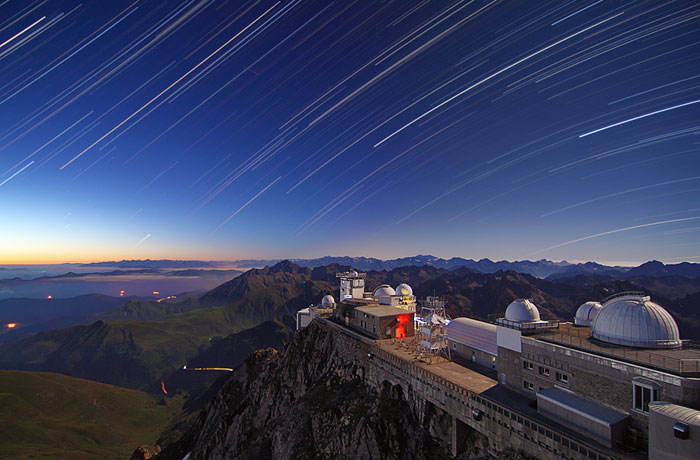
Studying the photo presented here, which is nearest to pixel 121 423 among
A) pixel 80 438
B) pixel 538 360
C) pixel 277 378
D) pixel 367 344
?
pixel 80 438

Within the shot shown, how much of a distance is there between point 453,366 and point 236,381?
5635cm

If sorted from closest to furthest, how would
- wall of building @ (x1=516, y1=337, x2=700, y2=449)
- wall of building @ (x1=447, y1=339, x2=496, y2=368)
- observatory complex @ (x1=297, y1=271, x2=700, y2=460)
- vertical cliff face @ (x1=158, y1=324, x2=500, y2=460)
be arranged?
observatory complex @ (x1=297, y1=271, x2=700, y2=460)
wall of building @ (x1=516, y1=337, x2=700, y2=449)
vertical cliff face @ (x1=158, y1=324, x2=500, y2=460)
wall of building @ (x1=447, y1=339, x2=496, y2=368)

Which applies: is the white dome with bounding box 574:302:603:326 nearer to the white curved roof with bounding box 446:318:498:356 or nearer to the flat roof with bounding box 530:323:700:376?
the flat roof with bounding box 530:323:700:376

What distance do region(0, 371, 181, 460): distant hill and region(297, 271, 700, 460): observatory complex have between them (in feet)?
430

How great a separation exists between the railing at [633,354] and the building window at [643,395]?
150 cm

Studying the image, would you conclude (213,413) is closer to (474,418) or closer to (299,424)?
(299,424)

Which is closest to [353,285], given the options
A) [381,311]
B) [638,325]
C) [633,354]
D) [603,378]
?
[381,311]

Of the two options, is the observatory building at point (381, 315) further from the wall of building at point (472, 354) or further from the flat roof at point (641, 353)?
the flat roof at point (641, 353)

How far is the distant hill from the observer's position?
10069 cm

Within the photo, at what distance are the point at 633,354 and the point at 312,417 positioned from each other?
3403 centimetres

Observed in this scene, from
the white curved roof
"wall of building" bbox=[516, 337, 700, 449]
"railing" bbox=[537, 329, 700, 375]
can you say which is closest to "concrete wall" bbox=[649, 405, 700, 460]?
"wall of building" bbox=[516, 337, 700, 449]

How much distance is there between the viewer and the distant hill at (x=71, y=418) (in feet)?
330

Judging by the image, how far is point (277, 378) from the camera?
55.4m

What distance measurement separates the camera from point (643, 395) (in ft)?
60.8
